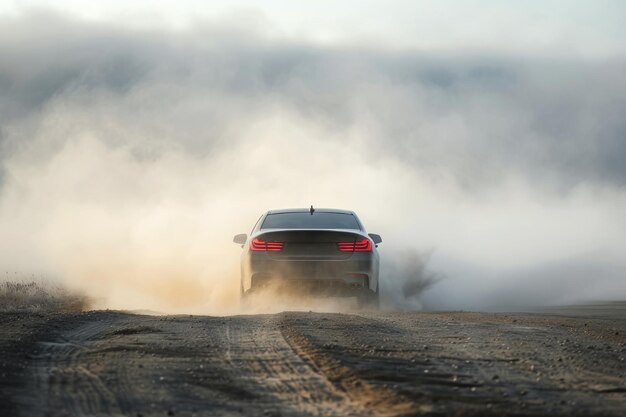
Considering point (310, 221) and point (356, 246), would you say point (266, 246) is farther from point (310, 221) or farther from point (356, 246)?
point (356, 246)

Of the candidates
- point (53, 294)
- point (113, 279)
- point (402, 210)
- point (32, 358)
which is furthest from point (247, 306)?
point (402, 210)

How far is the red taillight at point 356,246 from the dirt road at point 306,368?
9.14ft

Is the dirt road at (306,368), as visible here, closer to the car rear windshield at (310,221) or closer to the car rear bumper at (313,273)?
the car rear bumper at (313,273)

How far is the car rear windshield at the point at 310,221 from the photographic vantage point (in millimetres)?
15766

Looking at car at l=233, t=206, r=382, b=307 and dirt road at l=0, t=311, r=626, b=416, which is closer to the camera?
dirt road at l=0, t=311, r=626, b=416

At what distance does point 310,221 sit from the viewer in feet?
52.5

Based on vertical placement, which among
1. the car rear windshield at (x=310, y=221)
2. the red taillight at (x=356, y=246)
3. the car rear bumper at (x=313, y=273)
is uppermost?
the car rear windshield at (x=310, y=221)

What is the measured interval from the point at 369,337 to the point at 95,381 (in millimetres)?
3366

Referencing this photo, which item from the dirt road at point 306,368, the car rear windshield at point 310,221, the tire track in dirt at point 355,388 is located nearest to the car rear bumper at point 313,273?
the car rear windshield at point 310,221

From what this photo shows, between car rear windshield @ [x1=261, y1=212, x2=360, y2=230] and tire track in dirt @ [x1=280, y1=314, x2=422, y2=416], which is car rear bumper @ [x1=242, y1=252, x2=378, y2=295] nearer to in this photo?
car rear windshield @ [x1=261, y1=212, x2=360, y2=230]

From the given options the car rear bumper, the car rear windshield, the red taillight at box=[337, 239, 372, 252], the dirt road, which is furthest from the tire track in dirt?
the car rear windshield

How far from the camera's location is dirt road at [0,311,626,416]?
7004 millimetres

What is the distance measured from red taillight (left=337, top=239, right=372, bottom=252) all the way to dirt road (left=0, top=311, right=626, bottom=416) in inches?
110

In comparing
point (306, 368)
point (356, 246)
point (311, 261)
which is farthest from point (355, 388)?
point (356, 246)
